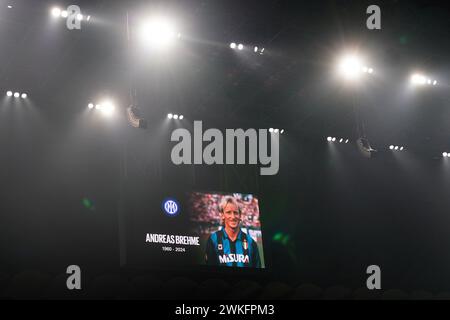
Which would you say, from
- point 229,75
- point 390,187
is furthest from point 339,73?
point 390,187

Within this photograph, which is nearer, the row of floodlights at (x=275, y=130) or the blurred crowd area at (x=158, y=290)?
the blurred crowd area at (x=158, y=290)

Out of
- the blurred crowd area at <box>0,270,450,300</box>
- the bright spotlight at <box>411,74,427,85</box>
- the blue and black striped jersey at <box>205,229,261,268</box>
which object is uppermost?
the bright spotlight at <box>411,74,427,85</box>

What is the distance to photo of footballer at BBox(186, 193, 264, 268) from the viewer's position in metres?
11.3

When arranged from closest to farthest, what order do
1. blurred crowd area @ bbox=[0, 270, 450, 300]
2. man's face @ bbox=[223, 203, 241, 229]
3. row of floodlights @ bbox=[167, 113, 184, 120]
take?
blurred crowd area @ bbox=[0, 270, 450, 300]
man's face @ bbox=[223, 203, 241, 229]
row of floodlights @ bbox=[167, 113, 184, 120]

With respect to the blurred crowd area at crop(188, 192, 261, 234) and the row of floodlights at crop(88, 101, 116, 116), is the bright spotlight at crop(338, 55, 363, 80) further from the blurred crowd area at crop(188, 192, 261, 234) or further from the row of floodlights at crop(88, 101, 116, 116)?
the row of floodlights at crop(88, 101, 116, 116)

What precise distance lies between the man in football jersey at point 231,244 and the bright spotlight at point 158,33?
3.21 meters

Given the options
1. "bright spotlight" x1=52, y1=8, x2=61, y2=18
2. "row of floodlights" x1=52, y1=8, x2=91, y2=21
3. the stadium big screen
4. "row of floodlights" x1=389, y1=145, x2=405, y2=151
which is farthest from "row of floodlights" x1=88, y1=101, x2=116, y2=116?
"row of floodlights" x1=389, y1=145, x2=405, y2=151

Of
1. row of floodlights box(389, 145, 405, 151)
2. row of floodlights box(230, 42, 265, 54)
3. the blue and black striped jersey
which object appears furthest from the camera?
row of floodlights box(389, 145, 405, 151)

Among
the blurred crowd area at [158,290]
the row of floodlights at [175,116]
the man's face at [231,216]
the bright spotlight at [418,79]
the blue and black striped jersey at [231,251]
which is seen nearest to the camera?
the blurred crowd area at [158,290]

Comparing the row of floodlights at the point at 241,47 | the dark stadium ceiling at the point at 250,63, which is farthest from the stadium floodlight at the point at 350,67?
the row of floodlights at the point at 241,47

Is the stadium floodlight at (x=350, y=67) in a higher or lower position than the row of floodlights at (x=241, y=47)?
lower

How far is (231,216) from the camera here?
38.5 feet

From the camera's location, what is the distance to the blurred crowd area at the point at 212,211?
11.3m

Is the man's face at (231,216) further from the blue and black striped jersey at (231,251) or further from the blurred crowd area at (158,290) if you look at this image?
the blurred crowd area at (158,290)
